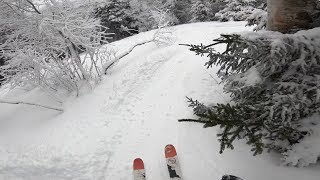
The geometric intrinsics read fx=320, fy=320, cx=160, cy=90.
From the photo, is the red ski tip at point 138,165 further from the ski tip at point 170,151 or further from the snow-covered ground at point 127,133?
the ski tip at point 170,151

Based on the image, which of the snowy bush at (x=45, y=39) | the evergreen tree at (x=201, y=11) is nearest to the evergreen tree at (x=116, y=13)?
the evergreen tree at (x=201, y=11)

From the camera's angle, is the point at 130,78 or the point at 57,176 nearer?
the point at 57,176

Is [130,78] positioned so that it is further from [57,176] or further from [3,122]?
[57,176]

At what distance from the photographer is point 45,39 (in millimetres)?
10117

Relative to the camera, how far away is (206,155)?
568 centimetres

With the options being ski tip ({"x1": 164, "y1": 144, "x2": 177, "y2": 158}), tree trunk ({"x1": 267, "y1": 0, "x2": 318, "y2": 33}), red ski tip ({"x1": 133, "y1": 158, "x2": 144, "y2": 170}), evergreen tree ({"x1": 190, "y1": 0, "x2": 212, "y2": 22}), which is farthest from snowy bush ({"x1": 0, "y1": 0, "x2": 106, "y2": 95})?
evergreen tree ({"x1": 190, "y1": 0, "x2": 212, "y2": 22})

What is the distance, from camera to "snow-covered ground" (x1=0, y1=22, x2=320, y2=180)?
214 inches

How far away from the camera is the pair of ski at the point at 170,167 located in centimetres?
538

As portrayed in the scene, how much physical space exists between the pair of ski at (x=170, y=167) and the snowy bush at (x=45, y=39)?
467cm

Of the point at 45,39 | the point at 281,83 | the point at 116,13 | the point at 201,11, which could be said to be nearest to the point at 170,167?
the point at 281,83

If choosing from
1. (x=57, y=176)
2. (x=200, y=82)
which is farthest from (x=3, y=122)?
(x=200, y=82)

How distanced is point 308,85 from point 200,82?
14.3 feet

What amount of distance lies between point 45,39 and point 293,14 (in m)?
7.65

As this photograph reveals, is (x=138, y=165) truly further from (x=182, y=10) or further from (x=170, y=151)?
(x=182, y=10)
